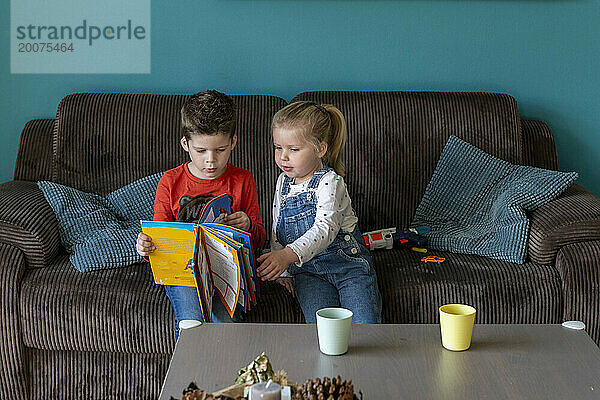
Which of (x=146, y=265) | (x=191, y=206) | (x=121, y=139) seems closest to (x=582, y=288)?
(x=191, y=206)

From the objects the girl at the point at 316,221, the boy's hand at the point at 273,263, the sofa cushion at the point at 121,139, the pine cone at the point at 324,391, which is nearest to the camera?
the pine cone at the point at 324,391

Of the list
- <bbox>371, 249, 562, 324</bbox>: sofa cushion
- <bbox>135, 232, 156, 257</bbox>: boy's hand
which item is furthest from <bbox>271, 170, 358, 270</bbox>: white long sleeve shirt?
<bbox>135, 232, 156, 257</bbox>: boy's hand

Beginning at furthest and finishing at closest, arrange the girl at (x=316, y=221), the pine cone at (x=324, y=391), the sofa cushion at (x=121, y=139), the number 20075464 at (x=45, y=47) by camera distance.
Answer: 1. the number 20075464 at (x=45, y=47)
2. the sofa cushion at (x=121, y=139)
3. the girl at (x=316, y=221)
4. the pine cone at (x=324, y=391)

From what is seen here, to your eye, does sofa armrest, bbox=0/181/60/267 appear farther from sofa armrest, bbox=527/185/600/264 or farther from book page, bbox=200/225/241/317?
sofa armrest, bbox=527/185/600/264

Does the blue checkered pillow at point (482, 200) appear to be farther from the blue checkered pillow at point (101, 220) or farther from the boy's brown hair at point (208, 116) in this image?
the blue checkered pillow at point (101, 220)

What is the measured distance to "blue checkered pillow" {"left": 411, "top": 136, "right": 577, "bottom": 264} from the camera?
218 centimetres

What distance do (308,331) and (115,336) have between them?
0.68m

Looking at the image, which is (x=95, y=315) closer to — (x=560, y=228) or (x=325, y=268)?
(x=325, y=268)

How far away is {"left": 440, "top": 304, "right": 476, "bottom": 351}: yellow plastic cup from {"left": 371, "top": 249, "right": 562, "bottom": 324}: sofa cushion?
60cm

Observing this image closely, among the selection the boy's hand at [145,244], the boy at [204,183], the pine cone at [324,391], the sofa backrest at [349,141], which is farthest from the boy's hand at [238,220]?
the pine cone at [324,391]

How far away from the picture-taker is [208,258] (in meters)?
1.77

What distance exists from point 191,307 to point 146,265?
0.36 meters

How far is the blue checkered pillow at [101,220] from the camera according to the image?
2090 millimetres

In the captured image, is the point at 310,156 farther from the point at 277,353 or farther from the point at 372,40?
the point at 372,40
